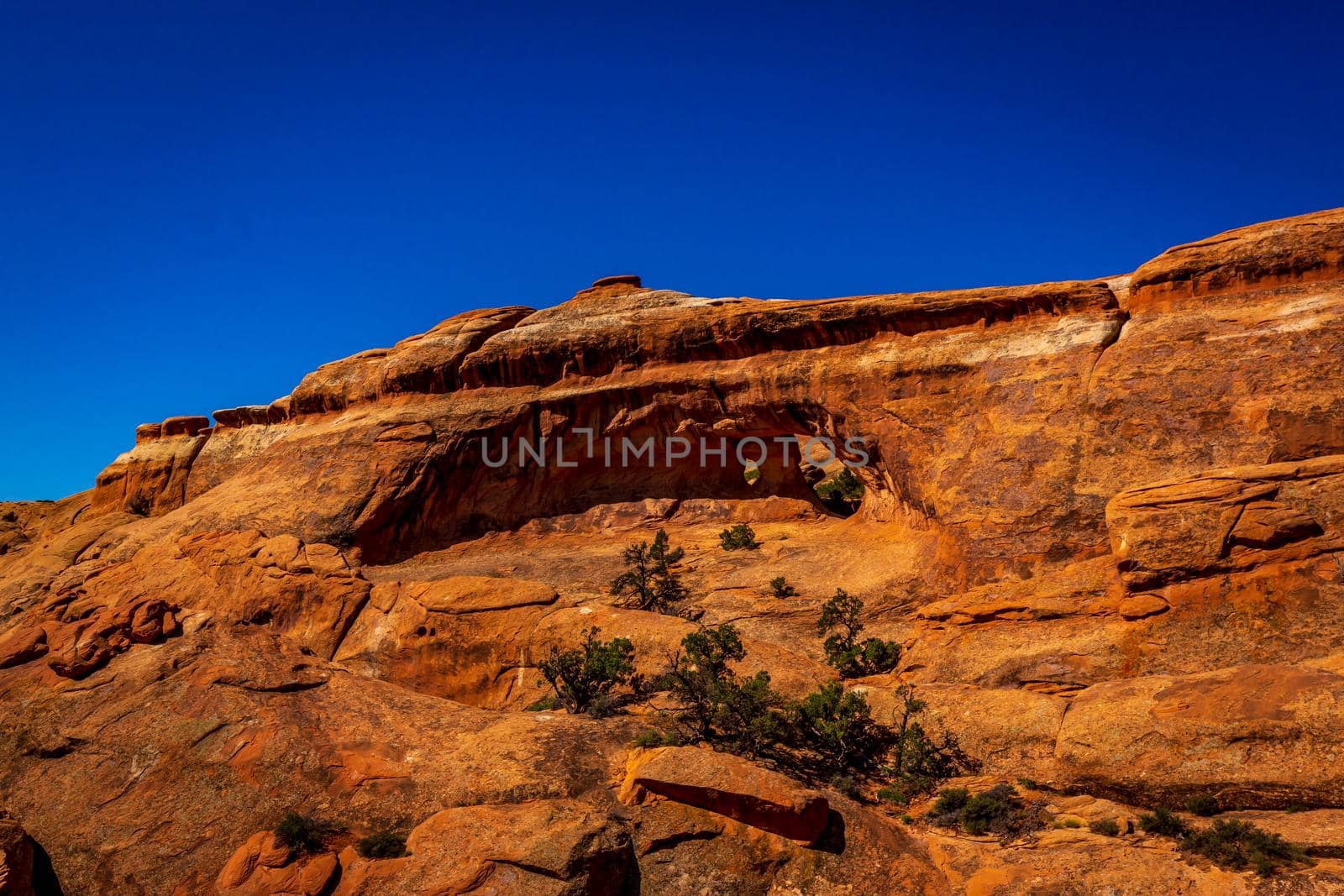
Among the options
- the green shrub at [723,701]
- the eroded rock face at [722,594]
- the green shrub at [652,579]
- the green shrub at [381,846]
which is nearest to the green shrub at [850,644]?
the eroded rock face at [722,594]

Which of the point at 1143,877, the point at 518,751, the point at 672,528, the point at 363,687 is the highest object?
the point at 672,528

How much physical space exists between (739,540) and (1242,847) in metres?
20.3

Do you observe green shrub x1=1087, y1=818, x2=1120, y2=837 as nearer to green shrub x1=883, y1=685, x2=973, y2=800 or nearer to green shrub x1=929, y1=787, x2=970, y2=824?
green shrub x1=929, y1=787, x2=970, y2=824

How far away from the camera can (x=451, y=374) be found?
38281mm

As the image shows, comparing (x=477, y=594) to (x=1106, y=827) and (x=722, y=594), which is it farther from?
(x=1106, y=827)

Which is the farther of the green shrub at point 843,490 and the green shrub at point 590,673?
the green shrub at point 843,490

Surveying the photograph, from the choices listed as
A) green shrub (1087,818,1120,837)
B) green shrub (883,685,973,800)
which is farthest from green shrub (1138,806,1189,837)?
green shrub (883,685,973,800)

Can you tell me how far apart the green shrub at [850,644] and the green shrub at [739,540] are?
6.39 metres

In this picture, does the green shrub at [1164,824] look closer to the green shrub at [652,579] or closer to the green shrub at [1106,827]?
the green shrub at [1106,827]

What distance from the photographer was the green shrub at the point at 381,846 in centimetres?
1498

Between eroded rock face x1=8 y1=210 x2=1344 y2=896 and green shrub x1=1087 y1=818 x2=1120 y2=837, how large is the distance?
123mm

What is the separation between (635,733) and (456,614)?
891cm

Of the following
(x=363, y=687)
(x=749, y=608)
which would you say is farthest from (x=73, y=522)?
(x=749, y=608)

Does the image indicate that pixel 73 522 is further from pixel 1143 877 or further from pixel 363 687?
pixel 1143 877
